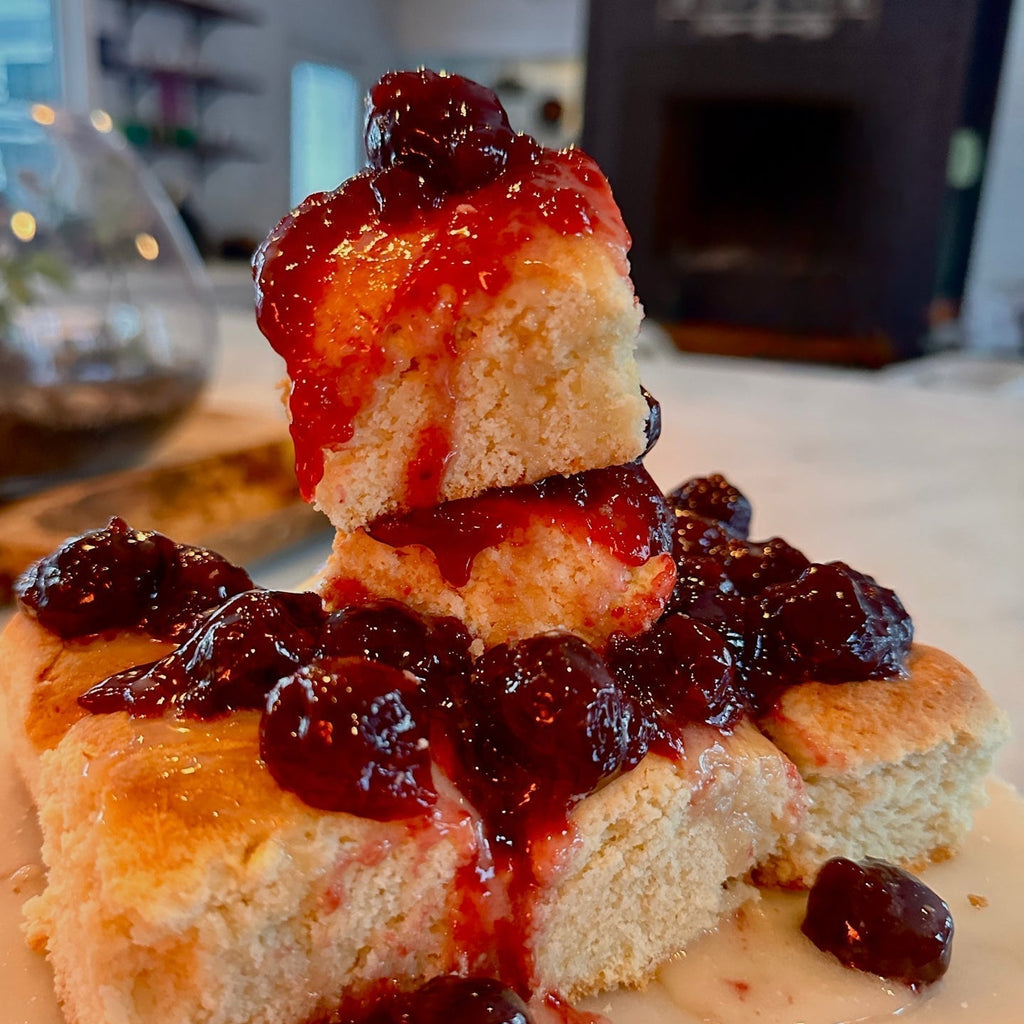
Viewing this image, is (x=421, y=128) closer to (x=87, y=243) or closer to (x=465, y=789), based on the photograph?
(x=465, y=789)

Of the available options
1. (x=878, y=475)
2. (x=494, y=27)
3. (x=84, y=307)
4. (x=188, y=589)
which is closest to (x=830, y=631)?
(x=188, y=589)

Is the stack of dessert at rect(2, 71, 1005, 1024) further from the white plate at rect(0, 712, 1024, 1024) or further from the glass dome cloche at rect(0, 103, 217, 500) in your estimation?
the glass dome cloche at rect(0, 103, 217, 500)

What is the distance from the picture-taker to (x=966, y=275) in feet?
23.5

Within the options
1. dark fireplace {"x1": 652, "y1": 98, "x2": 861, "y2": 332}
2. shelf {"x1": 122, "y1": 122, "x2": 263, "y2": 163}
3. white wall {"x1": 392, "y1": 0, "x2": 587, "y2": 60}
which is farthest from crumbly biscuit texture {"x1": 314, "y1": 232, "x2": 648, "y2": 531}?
white wall {"x1": 392, "y1": 0, "x2": 587, "y2": 60}

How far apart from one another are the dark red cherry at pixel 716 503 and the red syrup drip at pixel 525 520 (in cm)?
42

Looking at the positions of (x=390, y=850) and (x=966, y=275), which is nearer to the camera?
(x=390, y=850)

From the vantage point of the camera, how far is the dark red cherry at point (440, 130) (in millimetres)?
1086

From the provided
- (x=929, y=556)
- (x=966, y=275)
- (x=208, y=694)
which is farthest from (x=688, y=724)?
(x=966, y=275)

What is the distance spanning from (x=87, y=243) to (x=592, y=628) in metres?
2.24

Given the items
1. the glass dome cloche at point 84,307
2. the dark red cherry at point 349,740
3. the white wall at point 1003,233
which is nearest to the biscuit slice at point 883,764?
the dark red cherry at point 349,740

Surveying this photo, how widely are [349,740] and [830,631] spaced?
663 mm

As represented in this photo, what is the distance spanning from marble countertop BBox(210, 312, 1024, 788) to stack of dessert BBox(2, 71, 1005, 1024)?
1.79 feet

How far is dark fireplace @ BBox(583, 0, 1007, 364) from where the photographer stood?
21.2 feet

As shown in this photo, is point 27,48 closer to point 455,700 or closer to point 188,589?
point 188,589
